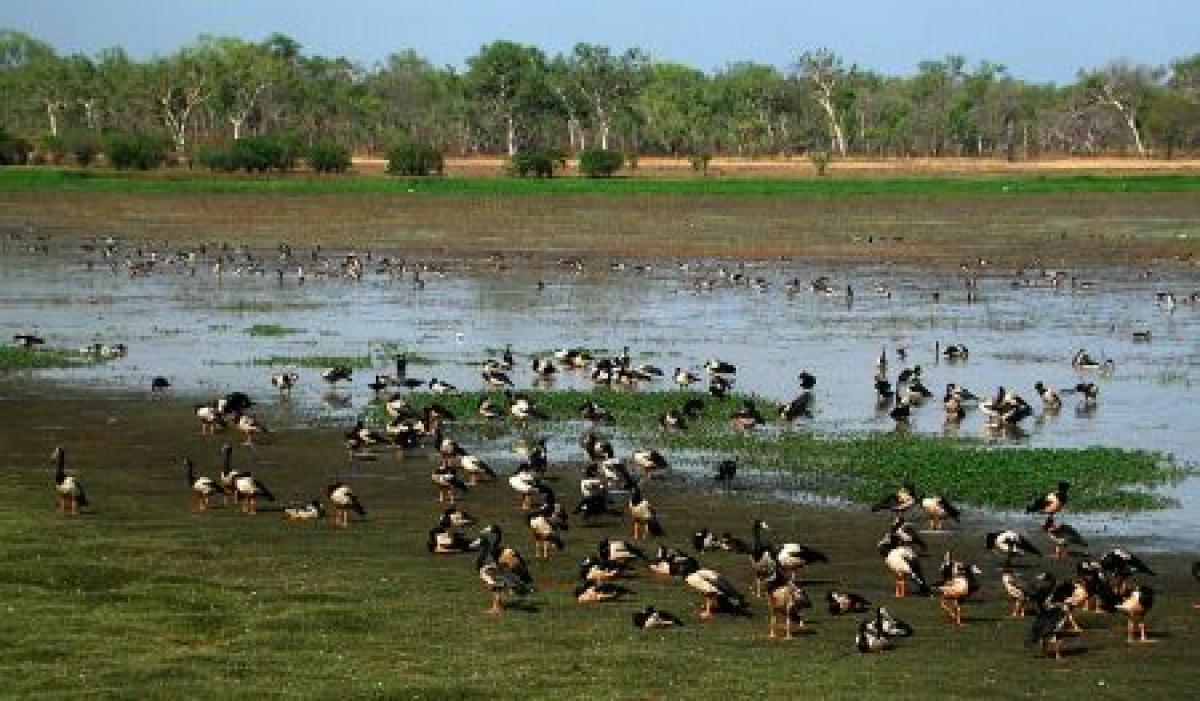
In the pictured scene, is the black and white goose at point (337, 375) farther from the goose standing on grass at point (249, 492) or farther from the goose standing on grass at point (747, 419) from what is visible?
the goose standing on grass at point (249, 492)

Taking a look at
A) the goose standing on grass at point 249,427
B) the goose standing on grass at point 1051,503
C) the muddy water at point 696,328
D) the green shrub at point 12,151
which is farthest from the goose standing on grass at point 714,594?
the green shrub at point 12,151

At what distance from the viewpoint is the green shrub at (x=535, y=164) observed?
4564 inches

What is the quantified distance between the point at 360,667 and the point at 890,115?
157900 millimetres

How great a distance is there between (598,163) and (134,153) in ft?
91.1

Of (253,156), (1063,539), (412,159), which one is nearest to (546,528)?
(1063,539)

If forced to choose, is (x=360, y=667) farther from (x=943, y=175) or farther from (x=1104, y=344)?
(x=943, y=175)

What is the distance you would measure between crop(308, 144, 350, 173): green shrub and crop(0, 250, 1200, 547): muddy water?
5041 cm

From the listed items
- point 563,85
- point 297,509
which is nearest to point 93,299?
point 297,509

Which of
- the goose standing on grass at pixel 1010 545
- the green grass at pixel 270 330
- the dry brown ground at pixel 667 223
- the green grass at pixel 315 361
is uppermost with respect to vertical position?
the dry brown ground at pixel 667 223

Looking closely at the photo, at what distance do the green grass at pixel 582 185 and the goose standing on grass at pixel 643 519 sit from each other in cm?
7657

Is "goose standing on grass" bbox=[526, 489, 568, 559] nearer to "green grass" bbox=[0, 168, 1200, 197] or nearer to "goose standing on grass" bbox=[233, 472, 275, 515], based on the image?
"goose standing on grass" bbox=[233, 472, 275, 515]

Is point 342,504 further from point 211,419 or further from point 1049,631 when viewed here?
point 1049,631

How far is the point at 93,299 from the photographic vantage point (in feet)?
182

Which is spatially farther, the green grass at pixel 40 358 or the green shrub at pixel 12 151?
the green shrub at pixel 12 151
